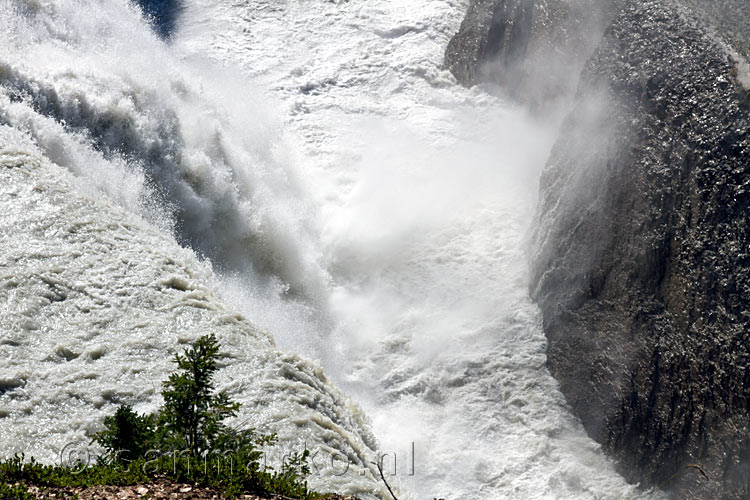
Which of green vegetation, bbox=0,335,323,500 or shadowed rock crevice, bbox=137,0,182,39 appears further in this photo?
shadowed rock crevice, bbox=137,0,182,39

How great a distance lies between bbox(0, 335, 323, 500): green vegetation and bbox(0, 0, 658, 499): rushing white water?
4.09 ft

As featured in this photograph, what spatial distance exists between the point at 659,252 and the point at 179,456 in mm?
6532

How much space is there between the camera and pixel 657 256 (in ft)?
31.8

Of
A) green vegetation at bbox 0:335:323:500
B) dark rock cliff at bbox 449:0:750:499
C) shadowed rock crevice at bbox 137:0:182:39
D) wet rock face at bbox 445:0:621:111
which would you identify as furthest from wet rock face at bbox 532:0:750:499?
shadowed rock crevice at bbox 137:0:182:39

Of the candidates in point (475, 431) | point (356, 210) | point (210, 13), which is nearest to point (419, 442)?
point (475, 431)

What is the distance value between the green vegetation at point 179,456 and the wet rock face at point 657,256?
5222mm

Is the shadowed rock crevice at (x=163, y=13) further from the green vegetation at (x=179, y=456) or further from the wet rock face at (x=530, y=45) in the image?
the green vegetation at (x=179, y=456)

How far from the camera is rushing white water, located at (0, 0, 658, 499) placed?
778cm

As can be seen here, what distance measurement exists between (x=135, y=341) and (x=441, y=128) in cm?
907

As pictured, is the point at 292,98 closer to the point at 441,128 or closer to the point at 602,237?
the point at 441,128

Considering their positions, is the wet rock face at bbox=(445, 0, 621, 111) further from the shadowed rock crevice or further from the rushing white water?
the shadowed rock crevice

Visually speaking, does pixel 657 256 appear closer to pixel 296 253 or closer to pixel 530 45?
pixel 296 253

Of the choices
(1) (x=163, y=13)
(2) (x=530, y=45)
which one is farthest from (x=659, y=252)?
(1) (x=163, y=13)

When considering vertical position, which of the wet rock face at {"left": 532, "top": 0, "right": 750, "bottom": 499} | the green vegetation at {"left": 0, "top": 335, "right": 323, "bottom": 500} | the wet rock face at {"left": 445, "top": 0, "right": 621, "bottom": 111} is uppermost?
the wet rock face at {"left": 445, "top": 0, "right": 621, "bottom": 111}
